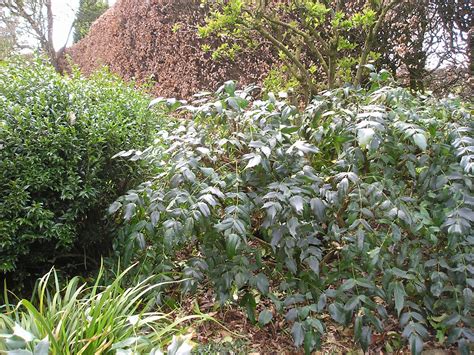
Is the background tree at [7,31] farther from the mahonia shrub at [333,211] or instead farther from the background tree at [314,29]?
the mahonia shrub at [333,211]

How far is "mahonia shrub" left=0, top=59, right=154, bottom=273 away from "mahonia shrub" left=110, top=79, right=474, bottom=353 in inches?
14.9

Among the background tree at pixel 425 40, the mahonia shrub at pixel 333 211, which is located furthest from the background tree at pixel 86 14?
the mahonia shrub at pixel 333 211

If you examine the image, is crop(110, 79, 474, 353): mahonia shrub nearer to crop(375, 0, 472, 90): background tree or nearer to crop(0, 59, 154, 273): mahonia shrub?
crop(0, 59, 154, 273): mahonia shrub

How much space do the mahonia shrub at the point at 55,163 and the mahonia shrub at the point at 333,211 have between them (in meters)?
0.38

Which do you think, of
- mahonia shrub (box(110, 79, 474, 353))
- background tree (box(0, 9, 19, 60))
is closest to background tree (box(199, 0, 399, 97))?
mahonia shrub (box(110, 79, 474, 353))

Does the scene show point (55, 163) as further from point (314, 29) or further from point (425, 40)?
point (425, 40)

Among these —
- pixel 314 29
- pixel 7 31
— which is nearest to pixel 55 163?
pixel 314 29

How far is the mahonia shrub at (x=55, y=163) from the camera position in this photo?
2607 mm

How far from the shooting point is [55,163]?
2732 millimetres

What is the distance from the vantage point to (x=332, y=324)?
2.95 m

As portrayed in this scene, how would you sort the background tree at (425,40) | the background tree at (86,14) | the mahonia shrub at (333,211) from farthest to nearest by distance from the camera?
the background tree at (86,14), the background tree at (425,40), the mahonia shrub at (333,211)

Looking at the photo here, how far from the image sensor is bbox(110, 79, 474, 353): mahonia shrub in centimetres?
227

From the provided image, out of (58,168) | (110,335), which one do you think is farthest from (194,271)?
(58,168)

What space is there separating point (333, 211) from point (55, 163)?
66.9 inches
